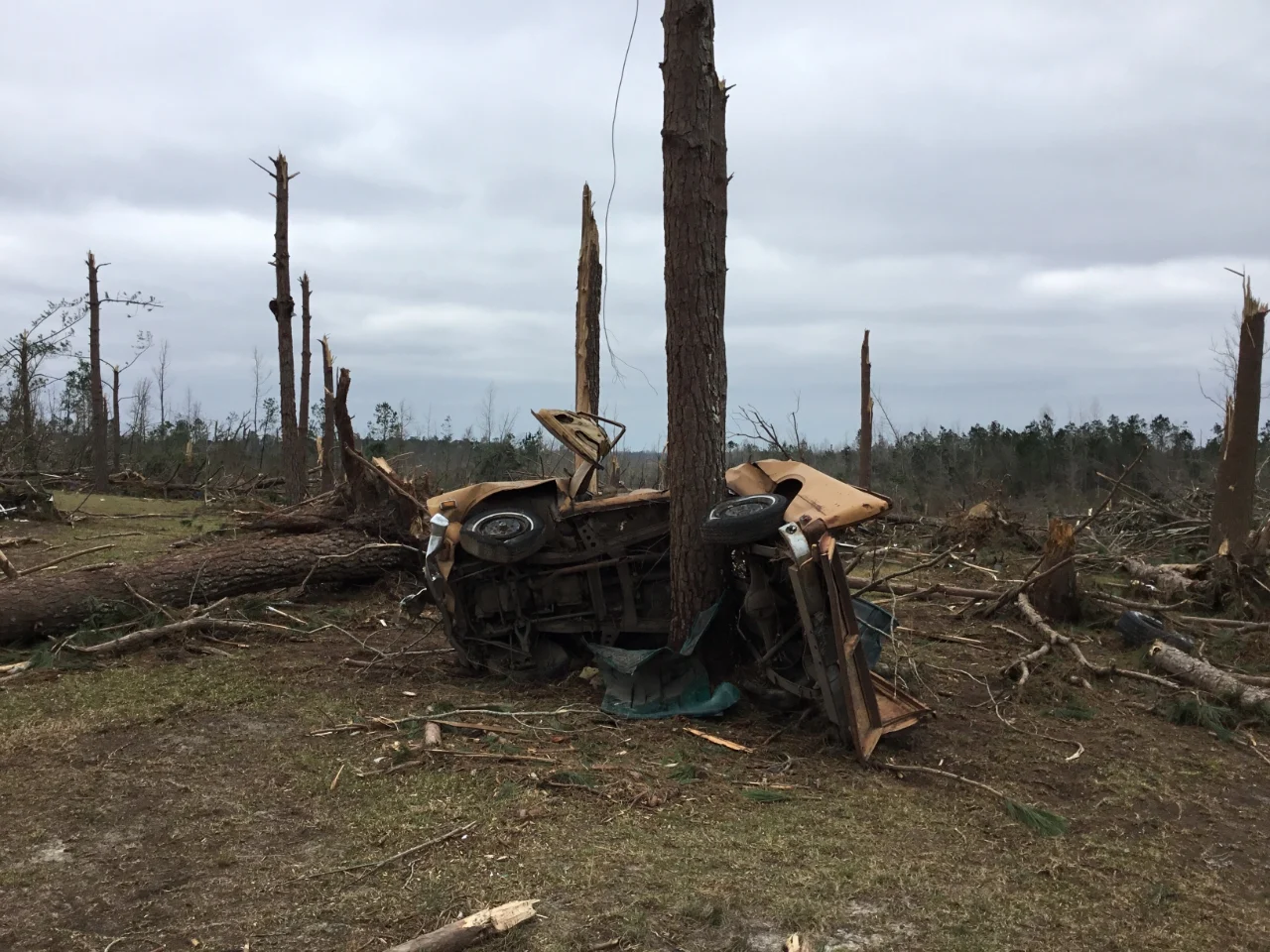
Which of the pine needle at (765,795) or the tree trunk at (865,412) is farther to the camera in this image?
the tree trunk at (865,412)

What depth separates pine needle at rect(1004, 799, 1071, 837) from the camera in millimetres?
4051

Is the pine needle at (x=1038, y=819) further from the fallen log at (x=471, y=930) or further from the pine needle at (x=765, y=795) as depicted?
the fallen log at (x=471, y=930)

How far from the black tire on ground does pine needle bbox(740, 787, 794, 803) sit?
15.8ft

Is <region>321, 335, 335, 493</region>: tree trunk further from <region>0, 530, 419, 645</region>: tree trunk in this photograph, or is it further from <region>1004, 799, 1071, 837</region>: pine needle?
<region>1004, 799, 1071, 837</region>: pine needle

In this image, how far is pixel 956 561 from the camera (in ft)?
42.2

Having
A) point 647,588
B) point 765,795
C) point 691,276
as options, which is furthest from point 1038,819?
point 691,276

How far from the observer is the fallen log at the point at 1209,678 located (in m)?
6.05

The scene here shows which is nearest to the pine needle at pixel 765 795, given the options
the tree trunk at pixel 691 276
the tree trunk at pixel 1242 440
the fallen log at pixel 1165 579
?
the tree trunk at pixel 691 276

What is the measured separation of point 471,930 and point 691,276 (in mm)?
4404

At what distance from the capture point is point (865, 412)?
18500mm

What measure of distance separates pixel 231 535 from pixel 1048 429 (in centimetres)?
3563

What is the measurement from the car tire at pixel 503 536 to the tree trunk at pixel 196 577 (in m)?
3.70

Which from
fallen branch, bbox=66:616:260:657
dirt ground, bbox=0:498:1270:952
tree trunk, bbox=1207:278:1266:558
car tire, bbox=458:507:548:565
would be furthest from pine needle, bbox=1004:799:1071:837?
tree trunk, bbox=1207:278:1266:558

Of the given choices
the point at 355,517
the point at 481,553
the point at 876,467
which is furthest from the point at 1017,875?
the point at 876,467
